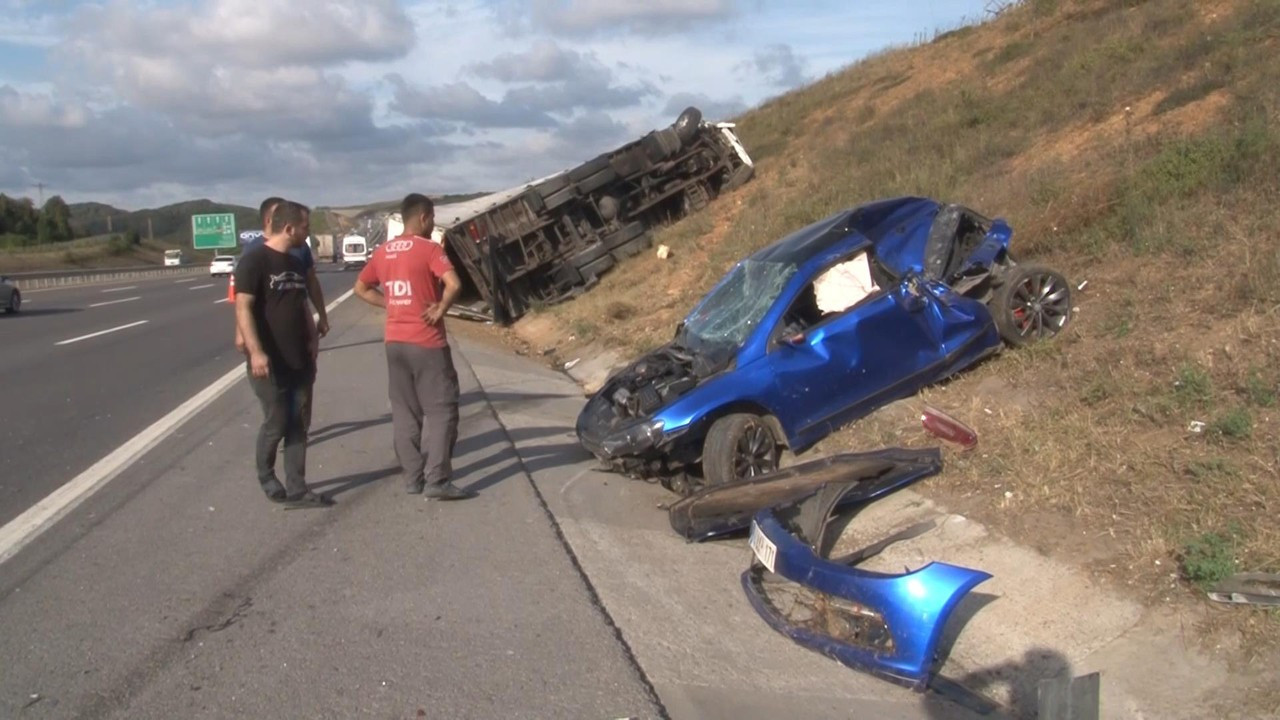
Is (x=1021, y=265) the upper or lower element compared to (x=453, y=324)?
upper

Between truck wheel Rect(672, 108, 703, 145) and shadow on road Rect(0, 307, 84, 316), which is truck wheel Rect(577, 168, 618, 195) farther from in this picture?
shadow on road Rect(0, 307, 84, 316)

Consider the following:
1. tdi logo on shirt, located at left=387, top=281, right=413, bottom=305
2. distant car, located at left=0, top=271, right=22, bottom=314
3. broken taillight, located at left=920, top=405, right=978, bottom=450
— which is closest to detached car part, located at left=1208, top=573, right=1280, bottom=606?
broken taillight, located at left=920, top=405, right=978, bottom=450

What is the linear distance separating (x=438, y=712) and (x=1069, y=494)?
3503 millimetres

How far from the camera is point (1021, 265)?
963 cm

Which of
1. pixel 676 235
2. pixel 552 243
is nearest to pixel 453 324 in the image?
pixel 552 243

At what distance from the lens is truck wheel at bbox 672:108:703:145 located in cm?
2340

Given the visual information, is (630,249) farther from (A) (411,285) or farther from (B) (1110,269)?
(A) (411,285)

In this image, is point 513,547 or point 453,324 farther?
point 453,324

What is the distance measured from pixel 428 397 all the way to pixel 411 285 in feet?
2.39

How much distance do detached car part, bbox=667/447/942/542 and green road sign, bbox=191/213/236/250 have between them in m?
69.7

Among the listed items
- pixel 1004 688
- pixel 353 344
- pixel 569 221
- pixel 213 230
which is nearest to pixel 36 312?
pixel 353 344

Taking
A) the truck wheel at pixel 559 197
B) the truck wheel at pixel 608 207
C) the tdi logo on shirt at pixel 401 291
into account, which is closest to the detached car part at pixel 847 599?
the tdi logo on shirt at pixel 401 291

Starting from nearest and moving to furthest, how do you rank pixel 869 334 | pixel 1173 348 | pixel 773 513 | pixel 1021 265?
pixel 773 513 < pixel 1173 348 < pixel 869 334 < pixel 1021 265

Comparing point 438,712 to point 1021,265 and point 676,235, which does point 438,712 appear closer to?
point 1021,265
